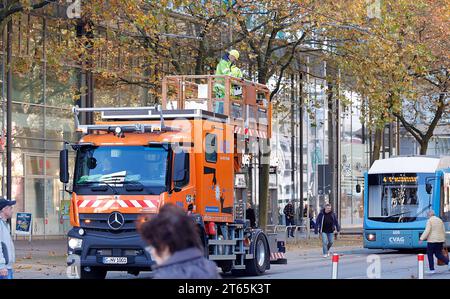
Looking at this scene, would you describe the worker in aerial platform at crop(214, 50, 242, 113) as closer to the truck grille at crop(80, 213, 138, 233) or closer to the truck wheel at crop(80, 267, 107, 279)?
the truck grille at crop(80, 213, 138, 233)

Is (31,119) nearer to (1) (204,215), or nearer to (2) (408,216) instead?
(2) (408,216)

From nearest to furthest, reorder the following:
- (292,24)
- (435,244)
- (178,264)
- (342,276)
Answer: (178,264) < (342,276) < (435,244) < (292,24)

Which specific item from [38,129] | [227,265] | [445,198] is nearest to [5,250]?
[227,265]

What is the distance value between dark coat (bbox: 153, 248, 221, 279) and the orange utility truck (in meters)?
12.5

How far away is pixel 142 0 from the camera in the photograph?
2880 centimetres

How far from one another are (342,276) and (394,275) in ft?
4.09

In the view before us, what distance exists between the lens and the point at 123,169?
64.0 feet

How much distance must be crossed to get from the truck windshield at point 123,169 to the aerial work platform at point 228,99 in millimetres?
2177

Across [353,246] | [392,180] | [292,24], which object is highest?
[292,24]

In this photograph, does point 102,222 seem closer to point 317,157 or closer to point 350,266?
point 350,266

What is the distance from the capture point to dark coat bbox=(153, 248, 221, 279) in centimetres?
609

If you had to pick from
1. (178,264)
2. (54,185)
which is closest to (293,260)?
(54,185)

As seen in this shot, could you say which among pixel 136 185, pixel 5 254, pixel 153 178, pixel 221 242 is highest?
pixel 153 178

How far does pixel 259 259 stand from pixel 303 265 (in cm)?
567
